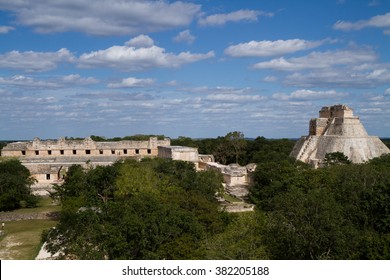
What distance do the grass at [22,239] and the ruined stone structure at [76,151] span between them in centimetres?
1141

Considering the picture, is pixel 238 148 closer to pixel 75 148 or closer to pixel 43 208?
pixel 75 148

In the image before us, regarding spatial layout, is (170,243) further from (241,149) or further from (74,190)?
(241,149)

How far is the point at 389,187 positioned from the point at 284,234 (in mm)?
4644

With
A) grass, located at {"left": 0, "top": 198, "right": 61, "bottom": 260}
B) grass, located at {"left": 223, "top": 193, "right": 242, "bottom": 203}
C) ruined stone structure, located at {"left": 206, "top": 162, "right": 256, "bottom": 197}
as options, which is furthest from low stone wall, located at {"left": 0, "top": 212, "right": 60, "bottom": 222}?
ruined stone structure, located at {"left": 206, "top": 162, "right": 256, "bottom": 197}

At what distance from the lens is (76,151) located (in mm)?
35812

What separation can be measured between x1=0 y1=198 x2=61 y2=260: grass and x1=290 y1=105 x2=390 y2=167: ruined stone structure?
61.0ft

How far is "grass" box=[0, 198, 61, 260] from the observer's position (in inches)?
568

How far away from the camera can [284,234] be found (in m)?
10.8

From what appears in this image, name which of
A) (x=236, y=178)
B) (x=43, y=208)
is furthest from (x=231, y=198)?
(x=43, y=208)

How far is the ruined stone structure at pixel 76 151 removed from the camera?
110 feet

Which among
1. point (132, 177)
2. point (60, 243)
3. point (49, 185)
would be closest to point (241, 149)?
point (49, 185)

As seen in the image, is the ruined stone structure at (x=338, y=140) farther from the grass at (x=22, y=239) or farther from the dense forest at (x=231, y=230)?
the grass at (x=22, y=239)

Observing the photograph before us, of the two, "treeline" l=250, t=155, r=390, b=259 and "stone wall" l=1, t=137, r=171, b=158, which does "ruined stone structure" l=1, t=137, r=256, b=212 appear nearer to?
"stone wall" l=1, t=137, r=171, b=158

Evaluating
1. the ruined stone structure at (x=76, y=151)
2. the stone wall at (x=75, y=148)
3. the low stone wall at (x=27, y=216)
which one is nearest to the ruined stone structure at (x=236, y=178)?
the ruined stone structure at (x=76, y=151)
